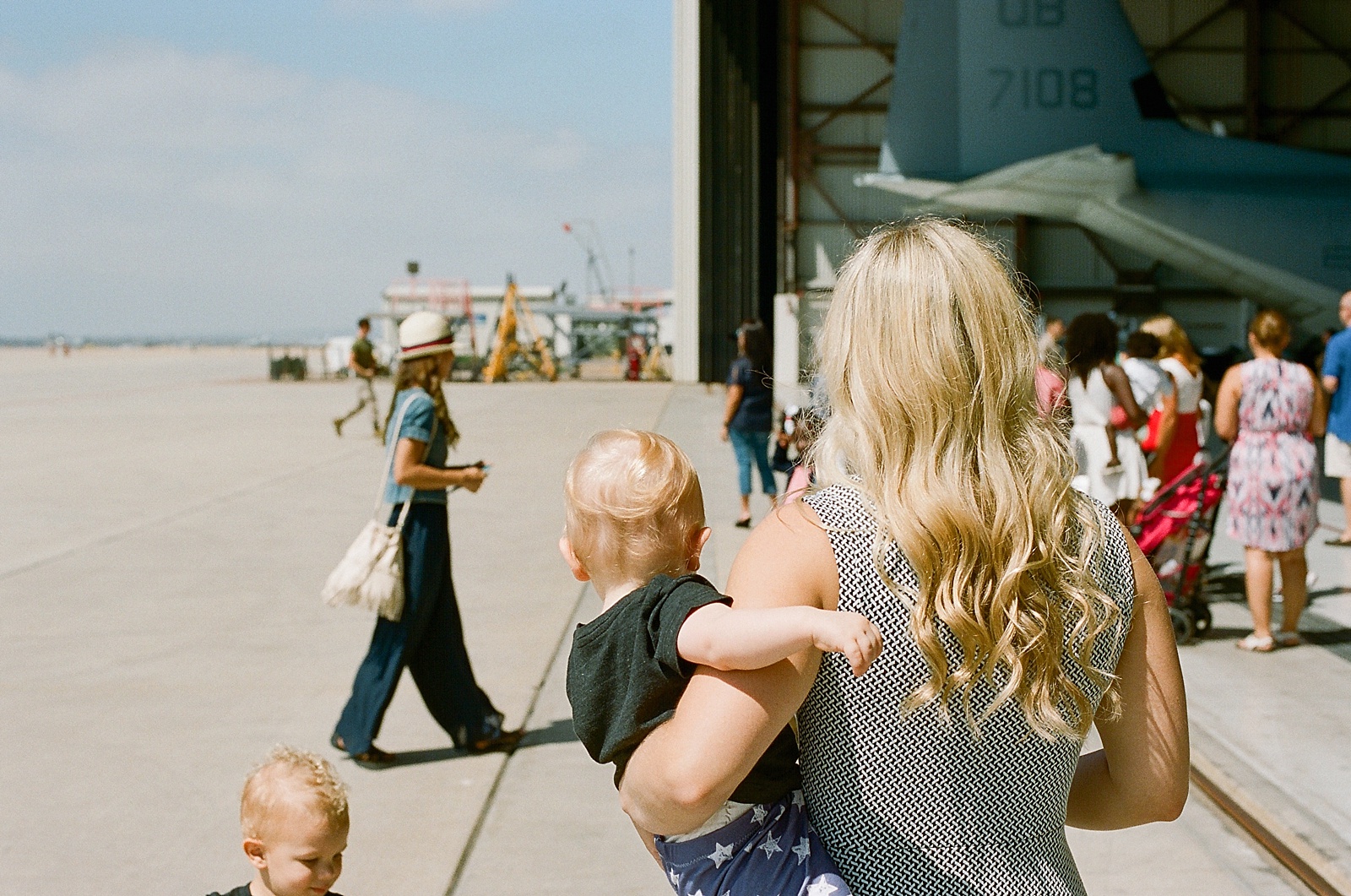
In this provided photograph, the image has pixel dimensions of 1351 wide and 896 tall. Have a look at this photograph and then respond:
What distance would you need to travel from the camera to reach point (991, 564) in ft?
4.90

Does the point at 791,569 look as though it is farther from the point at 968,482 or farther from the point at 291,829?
the point at 291,829

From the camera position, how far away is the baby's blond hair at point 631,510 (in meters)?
1.66

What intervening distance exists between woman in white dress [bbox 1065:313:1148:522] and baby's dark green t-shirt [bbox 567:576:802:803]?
17.7ft

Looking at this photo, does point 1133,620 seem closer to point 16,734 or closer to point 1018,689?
point 1018,689

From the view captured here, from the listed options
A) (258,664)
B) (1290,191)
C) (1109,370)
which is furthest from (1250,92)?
(258,664)

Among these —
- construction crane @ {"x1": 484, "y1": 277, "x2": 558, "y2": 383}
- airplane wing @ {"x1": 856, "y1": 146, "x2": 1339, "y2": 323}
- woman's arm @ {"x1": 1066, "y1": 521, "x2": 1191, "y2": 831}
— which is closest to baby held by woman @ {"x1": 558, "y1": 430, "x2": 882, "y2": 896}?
woman's arm @ {"x1": 1066, "y1": 521, "x2": 1191, "y2": 831}

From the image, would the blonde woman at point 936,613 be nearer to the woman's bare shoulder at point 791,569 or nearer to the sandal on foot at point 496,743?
the woman's bare shoulder at point 791,569

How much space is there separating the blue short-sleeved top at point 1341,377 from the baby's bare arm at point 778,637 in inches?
317

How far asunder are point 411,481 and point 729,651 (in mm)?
3457

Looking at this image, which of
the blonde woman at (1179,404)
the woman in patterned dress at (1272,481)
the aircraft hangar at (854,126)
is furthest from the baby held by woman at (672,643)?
the aircraft hangar at (854,126)

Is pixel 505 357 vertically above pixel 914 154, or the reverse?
pixel 914 154

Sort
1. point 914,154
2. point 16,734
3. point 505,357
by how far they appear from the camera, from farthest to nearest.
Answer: point 505,357 < point 914,154 < point 16,734

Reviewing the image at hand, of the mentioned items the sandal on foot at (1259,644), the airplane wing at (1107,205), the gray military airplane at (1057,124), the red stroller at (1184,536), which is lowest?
the sandal on foot at (1259,644)

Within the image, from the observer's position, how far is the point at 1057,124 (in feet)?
51.1
